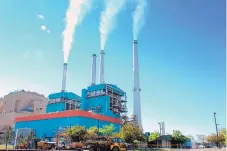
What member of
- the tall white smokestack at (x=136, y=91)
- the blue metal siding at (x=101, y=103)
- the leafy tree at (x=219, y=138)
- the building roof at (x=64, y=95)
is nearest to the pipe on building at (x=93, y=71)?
the blue metal siding at (x=101, y=103)

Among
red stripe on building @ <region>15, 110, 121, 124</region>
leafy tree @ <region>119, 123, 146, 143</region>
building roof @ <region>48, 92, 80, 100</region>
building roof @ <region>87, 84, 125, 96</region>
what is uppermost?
building roof @ <region>87, 84, 125, 96</region>

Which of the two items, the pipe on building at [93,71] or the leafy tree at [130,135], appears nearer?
the leafy tree at [130,135]

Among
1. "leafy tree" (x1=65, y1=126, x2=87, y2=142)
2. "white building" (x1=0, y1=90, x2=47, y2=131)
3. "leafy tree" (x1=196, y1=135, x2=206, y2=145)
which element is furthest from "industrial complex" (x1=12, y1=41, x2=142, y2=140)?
"leafy tree" (x1=196, y1=135, x2=206, y2=145)

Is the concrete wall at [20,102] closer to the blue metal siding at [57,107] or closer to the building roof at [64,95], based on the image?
the blue metal siding at [57,107]

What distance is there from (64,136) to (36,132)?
69.4 ft

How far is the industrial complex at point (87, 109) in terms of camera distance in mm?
60503

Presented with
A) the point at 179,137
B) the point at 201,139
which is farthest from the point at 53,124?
the point at 201,139

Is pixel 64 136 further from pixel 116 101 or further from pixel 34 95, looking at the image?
pixel 34 95

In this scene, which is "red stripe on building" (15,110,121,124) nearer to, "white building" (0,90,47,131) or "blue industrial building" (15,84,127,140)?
"blue industrial building" (15,84,127,140)

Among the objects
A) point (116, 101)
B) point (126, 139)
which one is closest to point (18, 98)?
point (116, 101)

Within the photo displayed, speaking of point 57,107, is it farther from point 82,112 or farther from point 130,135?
point 130,135

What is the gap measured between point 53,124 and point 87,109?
15.2 m

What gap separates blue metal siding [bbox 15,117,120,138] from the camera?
192ft

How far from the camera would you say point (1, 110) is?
347 feet
